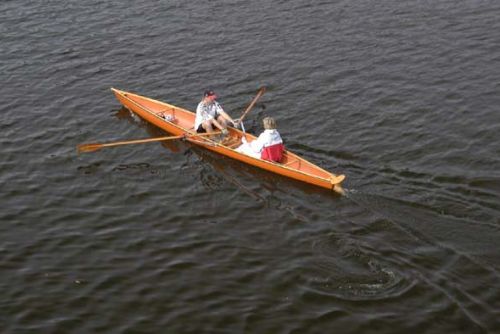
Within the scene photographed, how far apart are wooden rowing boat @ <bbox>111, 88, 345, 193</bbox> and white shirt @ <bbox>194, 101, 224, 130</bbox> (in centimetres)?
50

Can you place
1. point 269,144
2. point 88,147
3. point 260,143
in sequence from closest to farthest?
point 269,144 → point 260,143 → point 88,147

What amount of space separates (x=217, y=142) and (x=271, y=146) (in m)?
2.38

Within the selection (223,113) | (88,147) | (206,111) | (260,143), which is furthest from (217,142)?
(88,147)

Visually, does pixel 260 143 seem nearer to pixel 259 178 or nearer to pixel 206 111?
pixel 259 178

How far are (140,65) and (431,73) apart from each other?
1139cm

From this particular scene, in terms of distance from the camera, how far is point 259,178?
19094 mm

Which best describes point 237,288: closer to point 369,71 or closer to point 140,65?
point 369,71

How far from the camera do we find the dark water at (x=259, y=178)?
13.9 m

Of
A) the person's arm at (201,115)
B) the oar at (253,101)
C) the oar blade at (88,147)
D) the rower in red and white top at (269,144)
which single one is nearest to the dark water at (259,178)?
the oar blade at (88,147)

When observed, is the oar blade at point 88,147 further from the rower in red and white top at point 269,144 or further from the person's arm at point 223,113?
the rower in red and white top at point 269,144

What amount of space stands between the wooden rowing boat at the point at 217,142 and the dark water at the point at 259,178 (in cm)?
36

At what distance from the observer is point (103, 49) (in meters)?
28.0

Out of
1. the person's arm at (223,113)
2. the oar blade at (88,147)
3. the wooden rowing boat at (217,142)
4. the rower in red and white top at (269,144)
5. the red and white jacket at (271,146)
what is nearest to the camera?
the wooden rowing boat at (217,142)

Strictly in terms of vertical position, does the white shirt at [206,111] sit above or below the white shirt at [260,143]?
above
